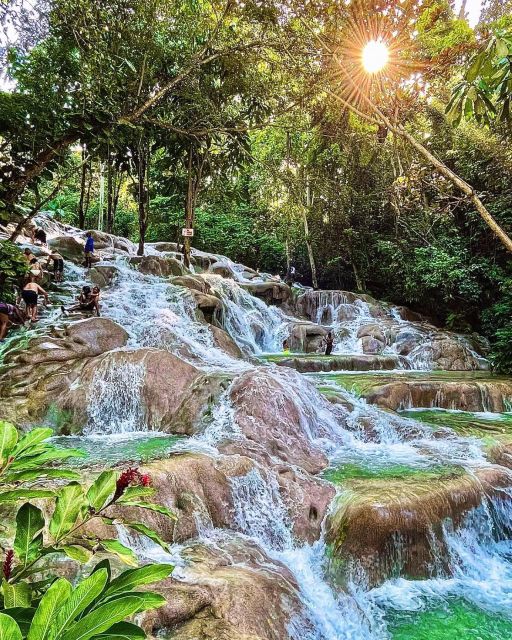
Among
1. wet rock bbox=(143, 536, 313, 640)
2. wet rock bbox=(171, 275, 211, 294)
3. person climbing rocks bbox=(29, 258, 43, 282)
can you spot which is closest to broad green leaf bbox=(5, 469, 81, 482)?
wet rock bbox=(143, 536, 313, 640)

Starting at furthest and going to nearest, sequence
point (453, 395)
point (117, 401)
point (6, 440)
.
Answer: point (453, 395) < point (117, 401) < point (6, 440)

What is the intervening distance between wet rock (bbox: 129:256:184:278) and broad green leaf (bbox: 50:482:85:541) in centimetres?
1390

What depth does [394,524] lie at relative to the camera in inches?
183

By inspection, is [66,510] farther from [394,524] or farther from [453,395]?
[453,395]

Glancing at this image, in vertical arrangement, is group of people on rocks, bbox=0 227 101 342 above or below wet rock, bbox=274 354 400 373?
above

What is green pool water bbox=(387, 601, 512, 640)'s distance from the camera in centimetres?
384

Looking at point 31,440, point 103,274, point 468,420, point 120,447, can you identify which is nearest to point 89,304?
point 103,274

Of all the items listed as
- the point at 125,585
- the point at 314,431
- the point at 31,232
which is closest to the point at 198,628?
the point at 125,585

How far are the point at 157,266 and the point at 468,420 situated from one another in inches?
434

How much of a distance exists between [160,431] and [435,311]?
540 inches

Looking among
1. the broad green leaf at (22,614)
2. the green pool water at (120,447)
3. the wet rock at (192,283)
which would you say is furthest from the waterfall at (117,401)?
the broad green leaf at (22,614)

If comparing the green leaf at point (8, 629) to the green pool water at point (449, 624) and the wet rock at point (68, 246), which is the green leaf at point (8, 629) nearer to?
the green pool water at point (449, 624)

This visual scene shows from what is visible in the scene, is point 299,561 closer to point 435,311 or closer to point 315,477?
point 315,477

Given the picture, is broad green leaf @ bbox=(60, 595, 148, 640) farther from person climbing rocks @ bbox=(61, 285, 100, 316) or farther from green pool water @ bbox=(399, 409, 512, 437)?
person climbing rocks @ bbox=(61, 285, 100, 316)
